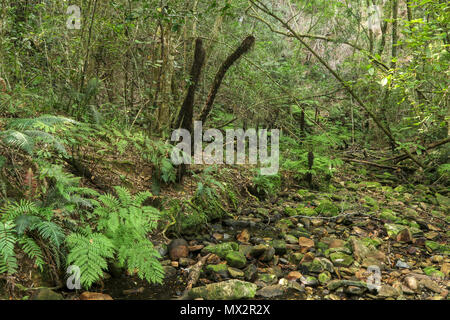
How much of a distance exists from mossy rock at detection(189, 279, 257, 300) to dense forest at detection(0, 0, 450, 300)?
13mm

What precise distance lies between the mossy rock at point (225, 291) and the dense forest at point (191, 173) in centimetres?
1

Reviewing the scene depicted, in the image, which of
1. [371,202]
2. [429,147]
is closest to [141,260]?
[371,202]

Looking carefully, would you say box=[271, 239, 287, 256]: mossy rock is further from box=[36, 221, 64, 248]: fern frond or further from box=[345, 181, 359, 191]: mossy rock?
box=[345, 181, 359, 191]: mossy rock

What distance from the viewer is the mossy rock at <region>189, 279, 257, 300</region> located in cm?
271

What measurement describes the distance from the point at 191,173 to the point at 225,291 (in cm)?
260

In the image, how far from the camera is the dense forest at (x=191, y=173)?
267 centimetres

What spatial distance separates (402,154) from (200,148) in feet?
15.9

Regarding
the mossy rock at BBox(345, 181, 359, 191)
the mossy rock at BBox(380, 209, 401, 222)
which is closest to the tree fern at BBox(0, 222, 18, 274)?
the mossy rock at BBox(380, 209, 401, 222)

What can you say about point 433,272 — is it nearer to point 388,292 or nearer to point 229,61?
point 388,292

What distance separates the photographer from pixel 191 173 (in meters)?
5.11

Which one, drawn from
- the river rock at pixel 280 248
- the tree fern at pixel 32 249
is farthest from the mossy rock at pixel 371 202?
the tree fern at pixel 32 249
